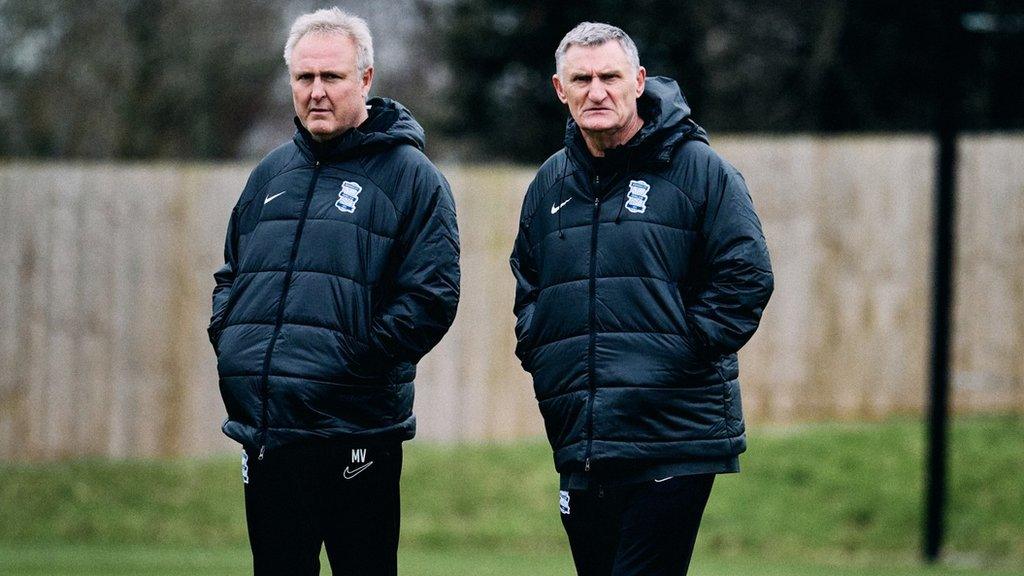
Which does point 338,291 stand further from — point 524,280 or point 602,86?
point 602,86

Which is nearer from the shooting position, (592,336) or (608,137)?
(592,336)

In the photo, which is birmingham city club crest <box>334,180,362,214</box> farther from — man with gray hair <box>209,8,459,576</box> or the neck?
the neck

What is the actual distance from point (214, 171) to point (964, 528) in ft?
20.5

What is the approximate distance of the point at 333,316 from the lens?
4.34 metres

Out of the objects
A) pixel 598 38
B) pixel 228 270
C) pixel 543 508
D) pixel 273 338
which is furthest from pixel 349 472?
pixel 543 508

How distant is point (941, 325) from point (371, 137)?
20.4ft

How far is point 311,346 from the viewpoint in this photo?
433cm

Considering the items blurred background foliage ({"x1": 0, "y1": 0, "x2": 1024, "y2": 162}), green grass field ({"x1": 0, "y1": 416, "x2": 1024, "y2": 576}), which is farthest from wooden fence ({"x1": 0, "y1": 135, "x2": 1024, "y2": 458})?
blurred background foliage ({"x1": 0, "y1": 0, "x2": 1024, "y2": 162})

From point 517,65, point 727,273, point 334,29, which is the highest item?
point 334,29

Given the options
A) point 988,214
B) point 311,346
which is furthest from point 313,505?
point 988,214

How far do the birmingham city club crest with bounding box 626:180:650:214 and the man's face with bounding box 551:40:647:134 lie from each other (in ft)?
0.59

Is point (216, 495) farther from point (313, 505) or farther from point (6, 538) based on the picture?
point (313, 505)

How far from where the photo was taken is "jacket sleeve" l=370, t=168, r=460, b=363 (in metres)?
4.39

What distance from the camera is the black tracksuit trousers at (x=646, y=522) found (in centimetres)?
429
